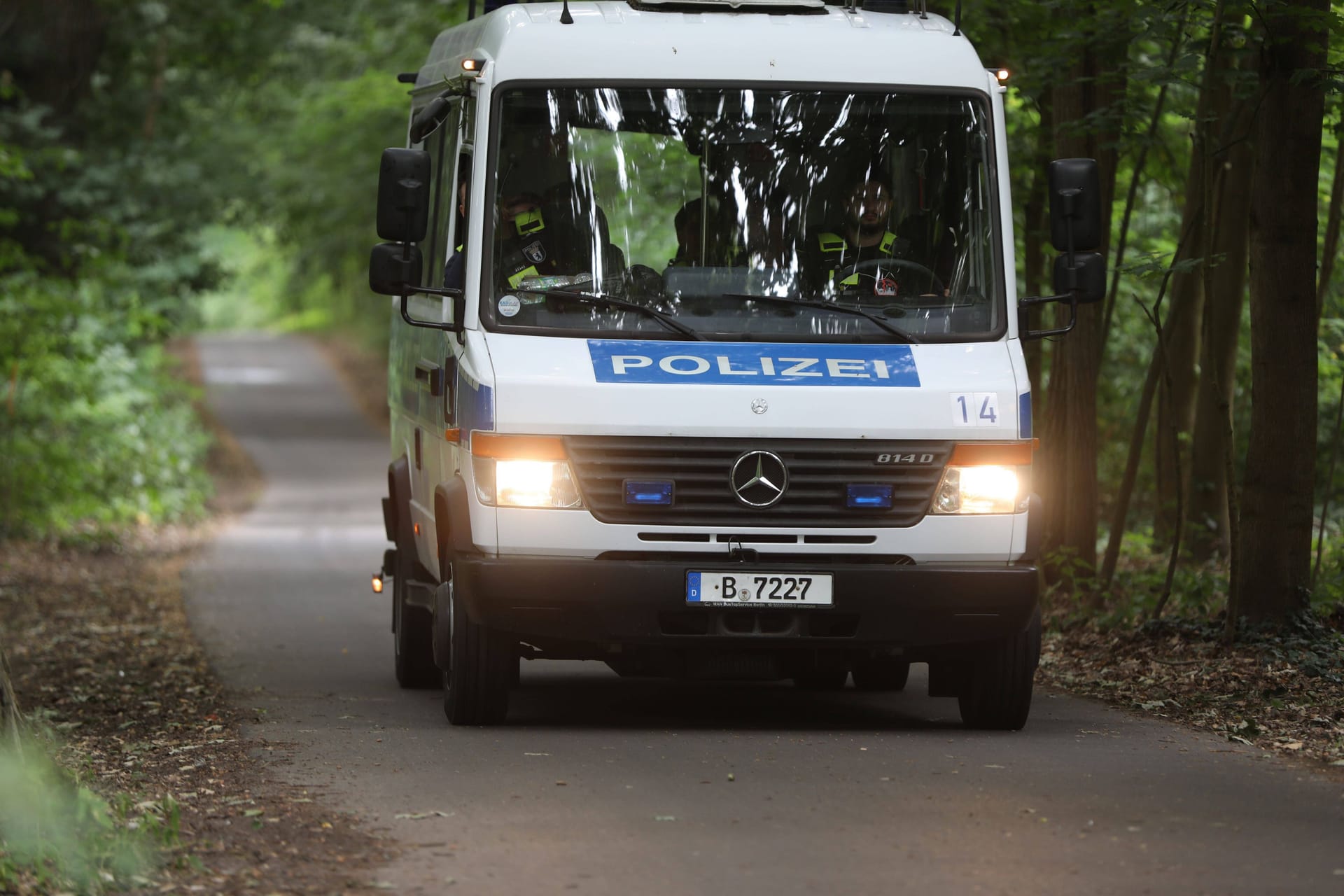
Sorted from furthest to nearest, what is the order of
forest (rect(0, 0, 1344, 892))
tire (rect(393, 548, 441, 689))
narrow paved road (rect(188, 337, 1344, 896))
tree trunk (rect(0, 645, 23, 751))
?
tire (rect(393, 548, 441, 689))
forest (rect(0, 0, 1344, 892))
tree trunk (rect(0, 645, 23, 751))
narrow paved road (rect(188, 337, 1344, 896))

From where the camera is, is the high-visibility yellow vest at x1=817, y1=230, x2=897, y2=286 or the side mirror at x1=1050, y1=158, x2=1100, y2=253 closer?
the side mirror at x1=1050, y1=158, x2=1100, y2=253

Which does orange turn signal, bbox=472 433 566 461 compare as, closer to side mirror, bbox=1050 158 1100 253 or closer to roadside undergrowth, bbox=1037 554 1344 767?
side mirror, bbox=1050 158 1100 253

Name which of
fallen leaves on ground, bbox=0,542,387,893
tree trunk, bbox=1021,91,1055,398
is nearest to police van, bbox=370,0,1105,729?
fallen leaves on ground, bbox=0,542,387,893

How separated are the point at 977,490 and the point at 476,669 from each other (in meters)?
2.30

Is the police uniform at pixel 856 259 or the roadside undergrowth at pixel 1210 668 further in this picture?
the roadside undergrowth at pixel 1210 668

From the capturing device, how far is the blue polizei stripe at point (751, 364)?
8898 millimetres

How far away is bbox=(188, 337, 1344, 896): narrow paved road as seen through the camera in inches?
255

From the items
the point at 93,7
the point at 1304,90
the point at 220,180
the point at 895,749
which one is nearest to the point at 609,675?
the point at 895,749

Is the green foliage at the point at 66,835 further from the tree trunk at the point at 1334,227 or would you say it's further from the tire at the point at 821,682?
the tree trunk at the point at 1334,227

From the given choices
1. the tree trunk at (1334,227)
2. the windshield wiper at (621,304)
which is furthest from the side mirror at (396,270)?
the tree trunk at (1334,227)

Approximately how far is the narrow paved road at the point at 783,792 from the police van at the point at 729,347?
0.46m

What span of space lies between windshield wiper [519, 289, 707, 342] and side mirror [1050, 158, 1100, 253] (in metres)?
1.61

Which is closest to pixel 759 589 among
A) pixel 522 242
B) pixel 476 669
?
pixel 476 669

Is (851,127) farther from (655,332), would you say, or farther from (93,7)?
(93,7)
